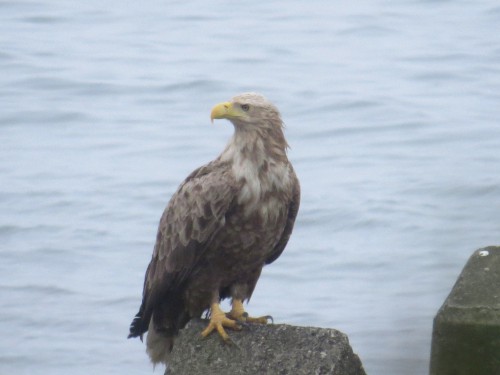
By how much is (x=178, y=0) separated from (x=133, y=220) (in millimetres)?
9959

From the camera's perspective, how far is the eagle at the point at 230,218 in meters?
6.26

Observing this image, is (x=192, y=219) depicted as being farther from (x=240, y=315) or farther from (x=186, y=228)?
(x=240, y=315)

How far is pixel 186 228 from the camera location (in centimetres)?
633

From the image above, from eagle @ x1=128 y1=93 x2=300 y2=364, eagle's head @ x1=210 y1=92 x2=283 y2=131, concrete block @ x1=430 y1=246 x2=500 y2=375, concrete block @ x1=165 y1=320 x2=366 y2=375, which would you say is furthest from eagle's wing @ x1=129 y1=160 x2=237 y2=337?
concrete block @ x1=430 y1=246 x2=500 y2=375

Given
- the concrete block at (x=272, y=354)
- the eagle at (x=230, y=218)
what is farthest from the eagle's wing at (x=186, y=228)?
the concrete block at (x=272, y=354)

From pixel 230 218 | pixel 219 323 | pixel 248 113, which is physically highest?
pixel 248 113

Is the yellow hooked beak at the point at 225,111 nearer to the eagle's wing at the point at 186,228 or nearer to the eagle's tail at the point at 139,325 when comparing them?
the eagle's wing at the point at 186,228

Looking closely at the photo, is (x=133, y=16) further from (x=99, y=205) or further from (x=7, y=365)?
(x=7, y=365)

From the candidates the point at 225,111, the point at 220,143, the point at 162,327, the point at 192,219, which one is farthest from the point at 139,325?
the point at 220,143

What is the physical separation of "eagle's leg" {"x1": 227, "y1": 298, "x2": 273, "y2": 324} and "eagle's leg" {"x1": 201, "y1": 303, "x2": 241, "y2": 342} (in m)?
0.12

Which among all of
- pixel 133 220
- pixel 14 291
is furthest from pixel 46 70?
pixel 14 291

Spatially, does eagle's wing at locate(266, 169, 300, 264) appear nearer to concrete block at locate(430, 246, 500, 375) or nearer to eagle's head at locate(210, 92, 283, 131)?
eagle's head at locate(210, 92, 283, 131)

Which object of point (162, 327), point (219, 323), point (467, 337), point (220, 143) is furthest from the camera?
point (220, 143)

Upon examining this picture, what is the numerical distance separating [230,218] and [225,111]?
477 mm
